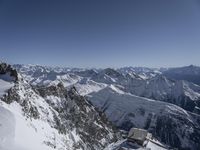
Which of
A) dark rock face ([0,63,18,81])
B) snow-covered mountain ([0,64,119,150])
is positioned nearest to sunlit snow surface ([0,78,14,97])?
snow-covered mountain ([0,64,119,150])

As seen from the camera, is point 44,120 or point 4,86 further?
point 44,120

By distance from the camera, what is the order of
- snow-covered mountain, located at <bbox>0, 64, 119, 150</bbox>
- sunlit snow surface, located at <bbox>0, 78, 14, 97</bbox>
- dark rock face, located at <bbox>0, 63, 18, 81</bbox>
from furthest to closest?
1. dark rock face, located at <bbox>0, 63, 18, 81</bbox>
2. sunlit snow surface, located at <bbox>0, 78, 14, 97</bbox>
3. snow-covered mountain, located at <bbox>0, 64, 119, 150</bbox>

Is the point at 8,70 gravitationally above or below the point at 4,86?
above

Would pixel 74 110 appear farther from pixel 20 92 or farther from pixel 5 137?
pixel 5 137

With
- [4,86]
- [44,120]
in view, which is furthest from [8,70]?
[44,120]

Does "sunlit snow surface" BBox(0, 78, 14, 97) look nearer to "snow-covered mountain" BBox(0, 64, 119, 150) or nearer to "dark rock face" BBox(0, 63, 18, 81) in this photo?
"snow-covered mountain" BBox(0, 64, 119, 150)

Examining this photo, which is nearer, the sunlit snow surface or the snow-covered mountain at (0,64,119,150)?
the snow-covered mountain at (0,64,119,150)

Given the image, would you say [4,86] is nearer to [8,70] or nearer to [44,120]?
[8,70]

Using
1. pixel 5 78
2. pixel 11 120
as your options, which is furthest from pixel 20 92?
pixel 11 120

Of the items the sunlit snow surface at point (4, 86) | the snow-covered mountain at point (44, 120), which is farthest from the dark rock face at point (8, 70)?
the sunlit snow surface at point (4, 86)

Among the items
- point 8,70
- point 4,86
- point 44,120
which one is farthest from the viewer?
point 8,70

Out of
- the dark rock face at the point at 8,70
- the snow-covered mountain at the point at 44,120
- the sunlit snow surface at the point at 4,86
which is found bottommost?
the snow-covered mountain at the point at 44,120

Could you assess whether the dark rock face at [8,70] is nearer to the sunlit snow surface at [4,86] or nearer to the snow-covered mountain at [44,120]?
the snow-covered mountain at [44,120]
